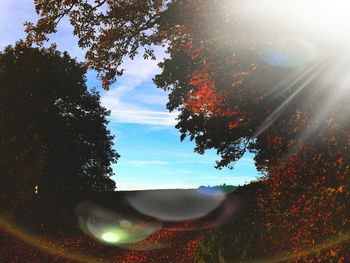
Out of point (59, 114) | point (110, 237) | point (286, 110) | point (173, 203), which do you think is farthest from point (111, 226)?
point (286, 110)

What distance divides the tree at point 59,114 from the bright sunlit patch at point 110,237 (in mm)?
8603

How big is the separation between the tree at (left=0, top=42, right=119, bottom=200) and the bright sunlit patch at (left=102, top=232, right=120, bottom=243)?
28.2 ft

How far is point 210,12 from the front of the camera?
361 inches

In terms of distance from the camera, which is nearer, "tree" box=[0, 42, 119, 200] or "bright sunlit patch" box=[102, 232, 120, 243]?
"bright sunlit patch" box=[102, 232, 120, 243]

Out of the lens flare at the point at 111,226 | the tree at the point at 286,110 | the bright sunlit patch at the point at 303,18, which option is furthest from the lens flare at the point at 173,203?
the bright sunlit patch at the point at 303,18

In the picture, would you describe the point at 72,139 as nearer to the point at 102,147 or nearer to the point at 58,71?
the point at 102,147

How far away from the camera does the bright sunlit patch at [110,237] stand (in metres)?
17.9

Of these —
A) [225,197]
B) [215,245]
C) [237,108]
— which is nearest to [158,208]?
Result: [225,197]

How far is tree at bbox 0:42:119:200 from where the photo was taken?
3017 centimetres

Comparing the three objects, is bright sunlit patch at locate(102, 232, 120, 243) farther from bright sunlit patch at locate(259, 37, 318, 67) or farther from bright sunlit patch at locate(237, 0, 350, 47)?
bright sunlit patch at locate(237, 0, 350, 47)

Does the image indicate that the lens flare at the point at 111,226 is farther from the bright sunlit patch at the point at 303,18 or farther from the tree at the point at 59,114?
the bright sunlit patch at the point at 303,18

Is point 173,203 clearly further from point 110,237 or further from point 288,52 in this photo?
point 288,52

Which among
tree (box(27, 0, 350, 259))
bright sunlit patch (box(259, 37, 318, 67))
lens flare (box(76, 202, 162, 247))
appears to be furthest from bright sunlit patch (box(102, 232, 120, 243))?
bright sunlit patch (box(259, 37, 318, 67))

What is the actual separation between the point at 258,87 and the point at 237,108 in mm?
622
